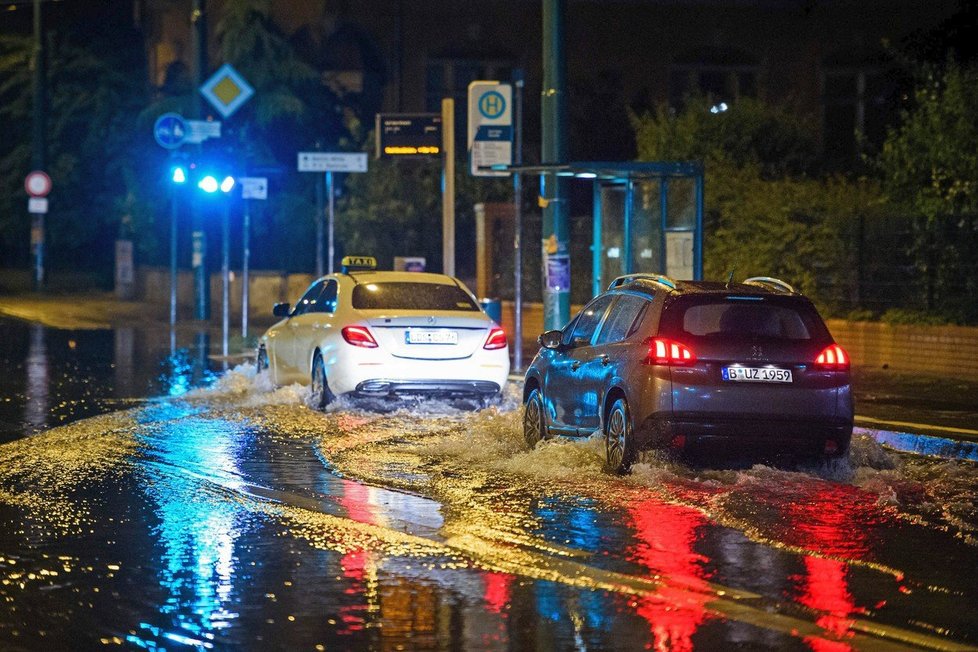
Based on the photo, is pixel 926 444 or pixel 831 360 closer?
pixel 831 360

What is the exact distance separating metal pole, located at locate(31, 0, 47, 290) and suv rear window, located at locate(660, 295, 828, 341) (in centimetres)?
3789

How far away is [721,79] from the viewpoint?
4569 centimetres

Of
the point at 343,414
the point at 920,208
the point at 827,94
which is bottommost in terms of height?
the point at 343,414

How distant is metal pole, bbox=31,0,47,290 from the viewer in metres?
47.4

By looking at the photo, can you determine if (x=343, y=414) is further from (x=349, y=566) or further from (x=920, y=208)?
(x=920, y=208)

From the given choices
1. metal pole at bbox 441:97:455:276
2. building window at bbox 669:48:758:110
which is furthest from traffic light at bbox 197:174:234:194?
building window at bbox 669:48:758:110

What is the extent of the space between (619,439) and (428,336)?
4.86 metres

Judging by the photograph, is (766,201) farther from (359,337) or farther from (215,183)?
(359,337)

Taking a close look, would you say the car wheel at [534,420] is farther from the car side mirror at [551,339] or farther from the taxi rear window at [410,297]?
the taxi rear window at [410,297]

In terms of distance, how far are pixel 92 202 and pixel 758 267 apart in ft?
109

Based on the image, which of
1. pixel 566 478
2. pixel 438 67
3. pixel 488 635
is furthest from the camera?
pixel 438 67

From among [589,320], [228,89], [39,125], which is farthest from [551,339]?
[39,125]

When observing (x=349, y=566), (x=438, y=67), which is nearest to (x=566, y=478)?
(x=349, y=566)

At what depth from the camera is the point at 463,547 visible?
361 inches
